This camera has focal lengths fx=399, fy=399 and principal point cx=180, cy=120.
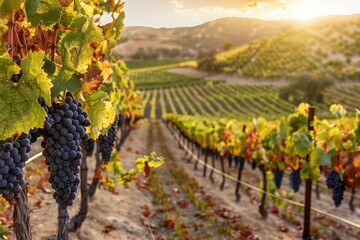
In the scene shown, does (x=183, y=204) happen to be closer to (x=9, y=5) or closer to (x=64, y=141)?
(x=64, y=141)

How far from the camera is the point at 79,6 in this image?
2859mm

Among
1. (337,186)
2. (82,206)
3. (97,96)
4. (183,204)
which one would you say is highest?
(97,96)

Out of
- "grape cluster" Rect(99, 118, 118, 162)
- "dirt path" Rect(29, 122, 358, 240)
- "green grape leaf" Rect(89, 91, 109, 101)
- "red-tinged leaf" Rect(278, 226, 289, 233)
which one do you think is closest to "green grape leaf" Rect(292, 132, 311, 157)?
"dirt path" Rect(29, 122, 358, 240)

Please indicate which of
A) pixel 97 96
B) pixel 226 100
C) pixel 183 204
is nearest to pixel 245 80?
pixel 226 100

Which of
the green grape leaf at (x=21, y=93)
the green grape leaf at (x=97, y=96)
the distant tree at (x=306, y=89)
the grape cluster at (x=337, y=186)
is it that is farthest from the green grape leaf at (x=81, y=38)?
the distant tree at (x=306, y=89)

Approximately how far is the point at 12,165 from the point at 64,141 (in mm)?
366

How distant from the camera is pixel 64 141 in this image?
2311mm

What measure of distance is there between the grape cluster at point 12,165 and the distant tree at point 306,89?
6024 cm

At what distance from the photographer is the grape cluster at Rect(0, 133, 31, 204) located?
6.45ft

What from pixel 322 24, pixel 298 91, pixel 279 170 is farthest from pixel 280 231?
pixel 322 24

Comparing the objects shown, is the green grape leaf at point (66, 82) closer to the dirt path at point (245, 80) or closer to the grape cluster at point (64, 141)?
the grape cluster at point (64, 141)

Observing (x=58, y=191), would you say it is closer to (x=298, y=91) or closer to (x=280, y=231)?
(x=280, y=231)

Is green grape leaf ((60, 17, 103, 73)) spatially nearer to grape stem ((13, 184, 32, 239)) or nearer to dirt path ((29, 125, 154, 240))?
grape stem ((13, 184, 32, 239))

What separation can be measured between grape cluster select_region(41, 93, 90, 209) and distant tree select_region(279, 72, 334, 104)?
2356 inches
